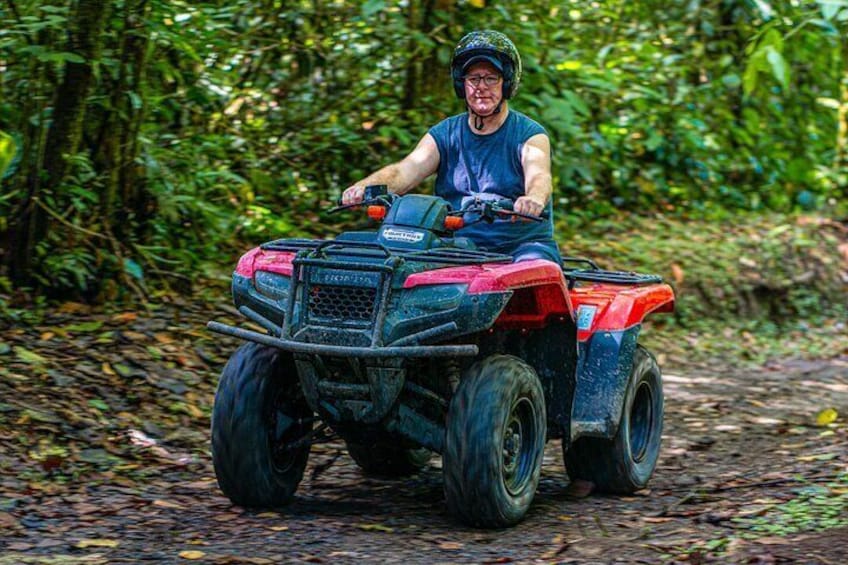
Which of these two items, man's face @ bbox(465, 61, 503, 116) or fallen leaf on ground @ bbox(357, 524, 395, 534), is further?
man's face @ bbox(465, 61, 503, 116)

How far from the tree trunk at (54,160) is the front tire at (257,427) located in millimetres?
2866

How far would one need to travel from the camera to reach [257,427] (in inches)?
208

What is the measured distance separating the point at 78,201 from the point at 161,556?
3.64 m

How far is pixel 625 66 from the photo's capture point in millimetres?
13672

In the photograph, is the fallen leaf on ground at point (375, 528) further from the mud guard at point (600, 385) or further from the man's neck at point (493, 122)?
the man's neck at point (493, 122)

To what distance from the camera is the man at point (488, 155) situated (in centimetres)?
589

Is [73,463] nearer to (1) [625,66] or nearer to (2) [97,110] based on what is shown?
(2) [97,110]

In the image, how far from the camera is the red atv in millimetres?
4965

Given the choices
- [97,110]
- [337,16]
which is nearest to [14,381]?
[97,110]

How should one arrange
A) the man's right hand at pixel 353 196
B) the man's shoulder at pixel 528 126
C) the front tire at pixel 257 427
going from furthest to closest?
the man's shoulder at pixel 528 126 → the man's right hand at pixel 353 196 → the front tire at pixel 257 427

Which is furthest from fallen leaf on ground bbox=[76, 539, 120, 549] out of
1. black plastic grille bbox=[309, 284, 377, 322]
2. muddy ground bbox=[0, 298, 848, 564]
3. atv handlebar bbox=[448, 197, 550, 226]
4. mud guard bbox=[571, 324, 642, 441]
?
mud guard bbox=[571, 324, 642, 441]

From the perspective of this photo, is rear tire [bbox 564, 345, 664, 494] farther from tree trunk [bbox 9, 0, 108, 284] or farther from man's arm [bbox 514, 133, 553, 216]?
tree trunk [bbox 9, 0, 108, 284]

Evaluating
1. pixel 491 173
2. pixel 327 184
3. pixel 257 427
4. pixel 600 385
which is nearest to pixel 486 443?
pixel 257 427

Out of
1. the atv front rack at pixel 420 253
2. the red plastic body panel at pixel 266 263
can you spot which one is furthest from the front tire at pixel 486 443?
the red plastic body panel at pixel 266 263
